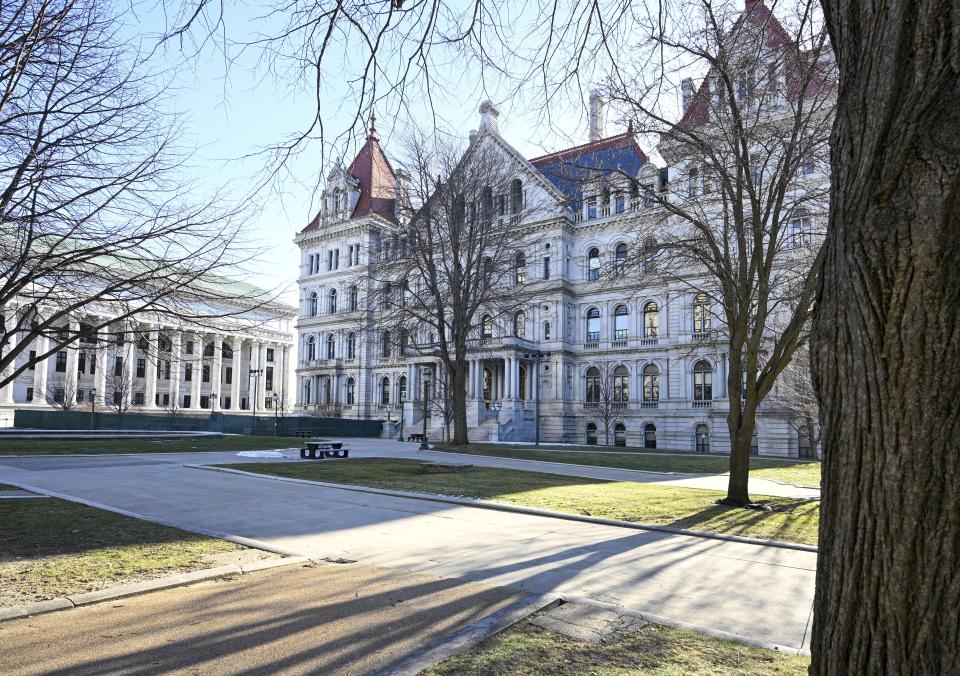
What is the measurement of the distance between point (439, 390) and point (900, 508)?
51.7 metres

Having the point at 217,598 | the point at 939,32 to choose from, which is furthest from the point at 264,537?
the point at 939,32

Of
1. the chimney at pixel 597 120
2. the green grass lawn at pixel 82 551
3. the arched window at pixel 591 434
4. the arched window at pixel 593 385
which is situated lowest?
the arched window at pixel 591 434

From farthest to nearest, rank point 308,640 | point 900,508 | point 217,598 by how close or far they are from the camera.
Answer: point 217,598 < point 308,640 < point 900,508

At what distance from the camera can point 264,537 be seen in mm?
8609

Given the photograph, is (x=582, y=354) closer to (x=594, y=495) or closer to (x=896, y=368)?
(x=594, y=495)

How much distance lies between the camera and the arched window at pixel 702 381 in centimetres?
4891

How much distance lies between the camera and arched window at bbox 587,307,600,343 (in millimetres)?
55750

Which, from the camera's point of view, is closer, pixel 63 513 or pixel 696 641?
pixel 696 641

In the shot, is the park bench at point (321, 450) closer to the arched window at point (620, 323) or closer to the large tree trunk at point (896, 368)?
the large tree trunk at point (896, 368)

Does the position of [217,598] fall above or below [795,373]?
below

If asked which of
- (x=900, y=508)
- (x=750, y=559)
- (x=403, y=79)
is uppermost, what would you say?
(x=403, y=79)

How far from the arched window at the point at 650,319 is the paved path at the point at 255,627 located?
159ft

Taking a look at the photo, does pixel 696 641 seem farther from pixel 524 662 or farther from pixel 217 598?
pixel 217 598

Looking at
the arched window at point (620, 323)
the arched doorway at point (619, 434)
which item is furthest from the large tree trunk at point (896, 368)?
the arched window at point (620, 323)
